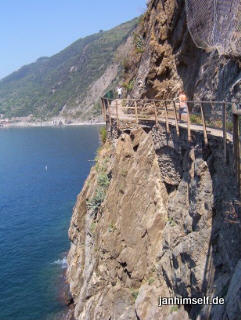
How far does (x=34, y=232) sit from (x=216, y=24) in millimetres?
29415

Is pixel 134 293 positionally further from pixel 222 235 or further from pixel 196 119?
pixel 196 119

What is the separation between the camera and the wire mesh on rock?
13.2m

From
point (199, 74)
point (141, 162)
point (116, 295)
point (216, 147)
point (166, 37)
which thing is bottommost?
point (116, 295)

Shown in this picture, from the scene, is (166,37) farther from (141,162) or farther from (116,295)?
(116,295)

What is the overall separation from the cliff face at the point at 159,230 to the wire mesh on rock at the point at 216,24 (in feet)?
12.1

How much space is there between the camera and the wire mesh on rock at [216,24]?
13.2 meters

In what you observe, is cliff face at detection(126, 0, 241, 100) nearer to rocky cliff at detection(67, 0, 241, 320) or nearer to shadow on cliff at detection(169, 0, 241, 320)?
rocky cliff at detection(67, 0, 241, 320)

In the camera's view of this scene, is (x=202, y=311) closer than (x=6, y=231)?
Yes

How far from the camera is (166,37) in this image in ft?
68.6

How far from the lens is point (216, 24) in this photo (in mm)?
15469

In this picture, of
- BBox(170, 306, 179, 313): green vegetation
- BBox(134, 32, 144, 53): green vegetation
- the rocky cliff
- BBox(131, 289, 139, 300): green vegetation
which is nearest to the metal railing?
the rocky cliff

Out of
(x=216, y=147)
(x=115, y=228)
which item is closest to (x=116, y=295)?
(x=115, y=228)

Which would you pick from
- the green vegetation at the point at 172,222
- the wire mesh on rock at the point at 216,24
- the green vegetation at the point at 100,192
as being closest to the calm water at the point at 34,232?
the green vegetation at the point at 100,192

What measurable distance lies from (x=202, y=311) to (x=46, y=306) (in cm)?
1709
